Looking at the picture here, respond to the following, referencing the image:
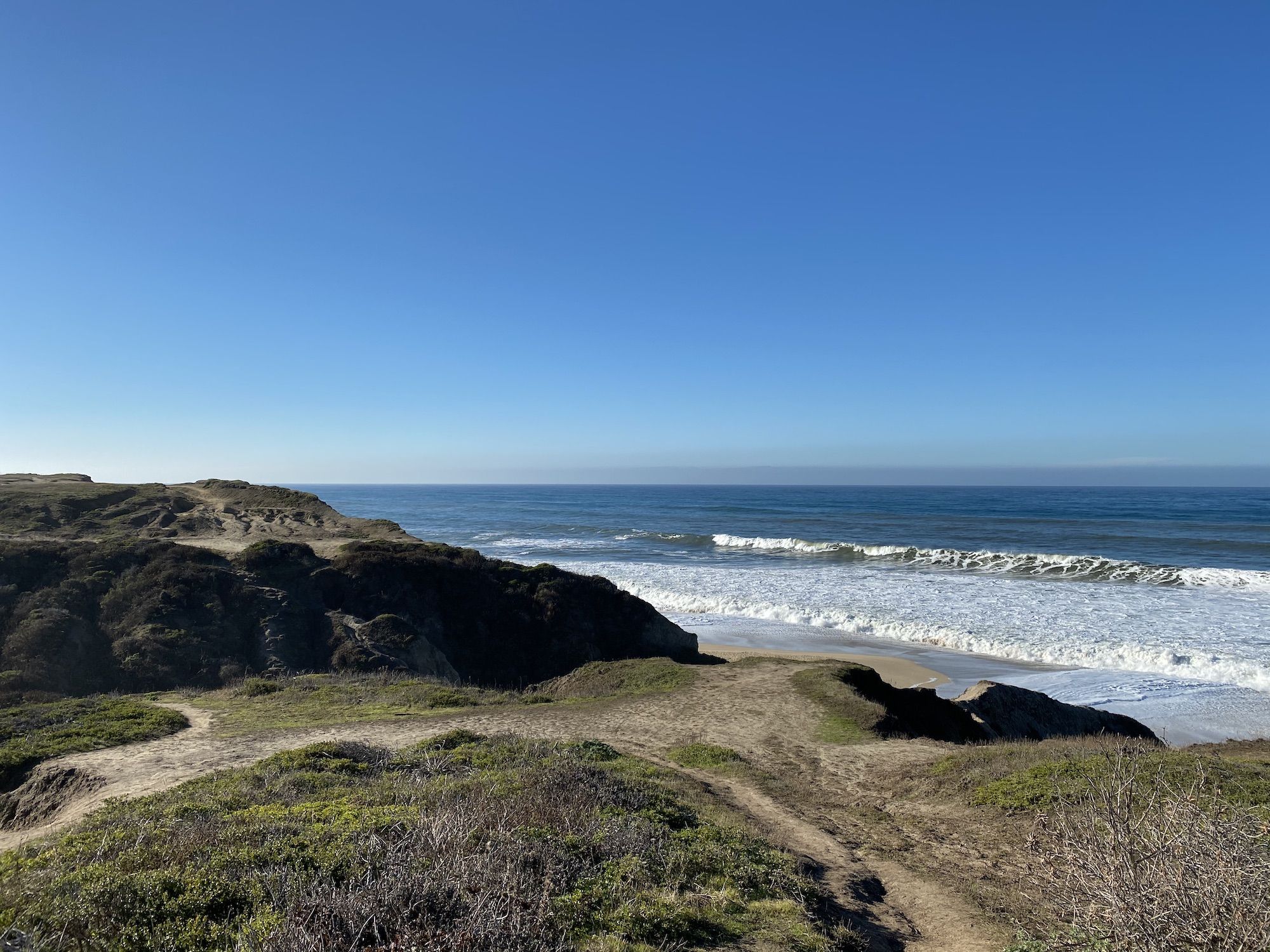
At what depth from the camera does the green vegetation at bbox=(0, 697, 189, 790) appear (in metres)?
9.61

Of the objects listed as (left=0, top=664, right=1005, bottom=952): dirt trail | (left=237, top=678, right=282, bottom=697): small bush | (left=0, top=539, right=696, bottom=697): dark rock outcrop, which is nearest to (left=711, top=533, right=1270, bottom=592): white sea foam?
(left=0, top=539, right=696, bottom=697): dark rock outcrop

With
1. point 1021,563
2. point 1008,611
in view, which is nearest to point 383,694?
point 1008,611

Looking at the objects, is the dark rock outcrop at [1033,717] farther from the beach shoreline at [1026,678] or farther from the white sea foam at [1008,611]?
the white sea foam at [1008,611]

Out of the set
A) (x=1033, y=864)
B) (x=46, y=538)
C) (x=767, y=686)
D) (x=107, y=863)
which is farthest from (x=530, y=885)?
(x=46, y=538)

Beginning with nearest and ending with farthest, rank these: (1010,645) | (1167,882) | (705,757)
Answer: (1167,882) < (705,757) < (1010,645)

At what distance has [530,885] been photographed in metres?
4.64

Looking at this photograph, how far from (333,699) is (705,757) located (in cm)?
808

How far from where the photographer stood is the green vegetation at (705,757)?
10844 mm

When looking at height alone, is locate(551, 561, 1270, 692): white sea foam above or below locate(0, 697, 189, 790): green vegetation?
below

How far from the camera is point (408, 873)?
427 centimetres

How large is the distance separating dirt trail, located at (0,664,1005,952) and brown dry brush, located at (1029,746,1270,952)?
2147mm

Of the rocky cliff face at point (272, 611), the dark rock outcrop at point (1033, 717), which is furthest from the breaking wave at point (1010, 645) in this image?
the rocky cliff face at point (272, 611)

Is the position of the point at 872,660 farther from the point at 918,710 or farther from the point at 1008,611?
the point at 1008,611

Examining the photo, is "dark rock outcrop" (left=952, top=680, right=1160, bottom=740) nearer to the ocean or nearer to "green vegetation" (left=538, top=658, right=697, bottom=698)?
the ocean
